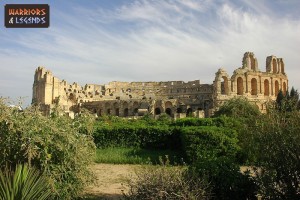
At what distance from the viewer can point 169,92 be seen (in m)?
61.4

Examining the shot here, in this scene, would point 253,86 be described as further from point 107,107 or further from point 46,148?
point 46,148

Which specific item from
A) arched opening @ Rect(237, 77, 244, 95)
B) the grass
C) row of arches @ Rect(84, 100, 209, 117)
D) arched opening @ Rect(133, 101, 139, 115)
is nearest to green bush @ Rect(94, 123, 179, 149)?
the grass

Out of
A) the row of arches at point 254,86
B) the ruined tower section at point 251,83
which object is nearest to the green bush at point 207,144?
the ruined tower section at point 251,83

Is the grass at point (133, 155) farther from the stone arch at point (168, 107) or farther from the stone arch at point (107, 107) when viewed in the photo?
the stone arch at point (107, 107)

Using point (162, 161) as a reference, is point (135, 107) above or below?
above

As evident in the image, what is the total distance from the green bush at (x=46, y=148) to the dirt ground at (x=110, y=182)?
1.27 meters

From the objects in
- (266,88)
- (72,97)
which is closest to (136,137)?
(266,88)

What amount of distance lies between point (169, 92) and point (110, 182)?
5050 cm

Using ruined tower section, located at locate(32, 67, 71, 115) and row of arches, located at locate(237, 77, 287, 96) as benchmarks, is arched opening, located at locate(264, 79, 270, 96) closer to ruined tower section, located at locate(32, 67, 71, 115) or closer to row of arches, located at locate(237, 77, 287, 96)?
row of arches, located at locate(237, 77, 287, 96)

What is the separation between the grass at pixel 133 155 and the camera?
15328mm

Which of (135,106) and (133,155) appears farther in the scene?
(135,106)

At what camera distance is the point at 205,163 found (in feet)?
25.2

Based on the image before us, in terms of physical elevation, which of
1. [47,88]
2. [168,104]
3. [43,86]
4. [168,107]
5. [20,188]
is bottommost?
[20,188]

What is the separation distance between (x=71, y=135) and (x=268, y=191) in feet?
15.0
